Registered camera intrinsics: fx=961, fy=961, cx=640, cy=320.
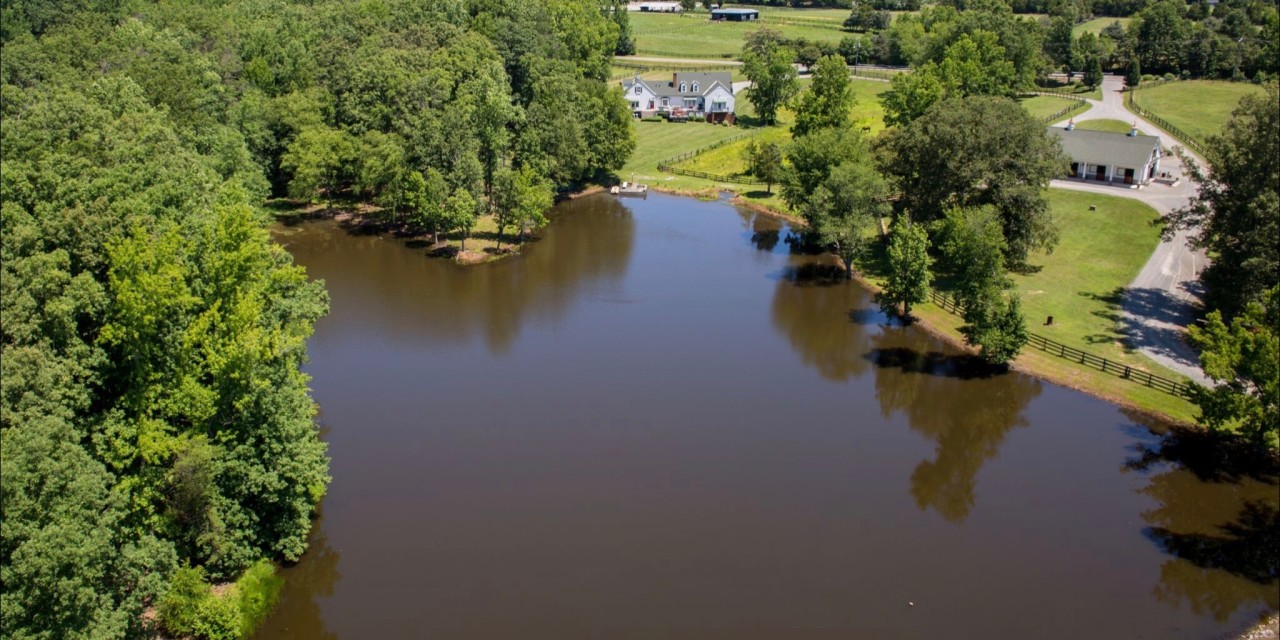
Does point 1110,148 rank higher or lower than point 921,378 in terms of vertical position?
higher

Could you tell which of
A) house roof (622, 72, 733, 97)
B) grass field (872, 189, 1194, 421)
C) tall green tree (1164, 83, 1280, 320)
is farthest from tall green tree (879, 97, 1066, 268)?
house roof (622, 72, 733, 97)

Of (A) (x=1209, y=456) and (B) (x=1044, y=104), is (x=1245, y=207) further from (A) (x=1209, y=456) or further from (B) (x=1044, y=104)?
(B) (x=1044, y=104)

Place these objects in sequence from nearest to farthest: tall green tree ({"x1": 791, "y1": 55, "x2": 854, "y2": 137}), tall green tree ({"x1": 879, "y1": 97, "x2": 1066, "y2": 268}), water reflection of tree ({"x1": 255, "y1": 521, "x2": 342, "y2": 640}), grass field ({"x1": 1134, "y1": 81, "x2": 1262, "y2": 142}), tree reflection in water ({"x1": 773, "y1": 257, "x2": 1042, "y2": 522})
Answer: water reflection of tree ({"x1": 255, "y1": 521, "x2": 342, "y2": 640}) → tree reflection in water ({"x1": 773, "y1": 257, "x2": 1042, "y2": 522}) → tall green tree ({"x1": 879, "y1": 97, "x2": 1066, "y2": 268}) → tall green tree ({"x1": 791, "y1": 55, "x2": 854, "y2": 137}) → grass field ({"x1": 1134, "y1": 81, "x2": 1262, "y2": 142})

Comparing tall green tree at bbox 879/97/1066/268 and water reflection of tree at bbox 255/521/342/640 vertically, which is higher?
tall green tree at bbox 879/97/1066/268

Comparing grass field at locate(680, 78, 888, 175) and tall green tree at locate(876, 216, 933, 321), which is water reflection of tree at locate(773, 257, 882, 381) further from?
grass field at locate(680, 78, 888, 175)

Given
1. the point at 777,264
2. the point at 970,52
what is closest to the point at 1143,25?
the point at 970,52

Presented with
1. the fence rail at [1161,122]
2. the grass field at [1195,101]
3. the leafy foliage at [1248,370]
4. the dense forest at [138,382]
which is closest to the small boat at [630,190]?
Answer: the dense forest at [138,382]

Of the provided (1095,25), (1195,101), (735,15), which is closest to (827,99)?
(1195,101)
